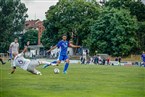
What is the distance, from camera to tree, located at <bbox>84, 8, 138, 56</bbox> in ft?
275

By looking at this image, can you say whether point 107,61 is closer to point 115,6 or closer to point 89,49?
point 89,49

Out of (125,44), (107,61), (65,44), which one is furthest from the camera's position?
(125,44)

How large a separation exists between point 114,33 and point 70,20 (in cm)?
1960

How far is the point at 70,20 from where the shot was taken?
102m

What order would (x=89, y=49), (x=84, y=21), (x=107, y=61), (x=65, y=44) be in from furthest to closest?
(x=84, y=21)
(x=89, y=49)
(x=107, y=61)
(x=65, y=44)

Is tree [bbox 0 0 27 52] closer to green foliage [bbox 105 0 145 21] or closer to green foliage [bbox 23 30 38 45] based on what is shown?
green foliage [bbox 105 0 145 21]

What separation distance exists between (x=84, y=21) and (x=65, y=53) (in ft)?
250

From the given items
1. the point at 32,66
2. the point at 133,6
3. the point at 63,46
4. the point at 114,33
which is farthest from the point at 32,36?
the point at 32,66

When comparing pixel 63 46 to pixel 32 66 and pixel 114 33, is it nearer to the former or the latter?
pixel 32 66

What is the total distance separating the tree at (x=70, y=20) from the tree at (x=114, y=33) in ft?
36.7

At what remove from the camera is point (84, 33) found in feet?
332

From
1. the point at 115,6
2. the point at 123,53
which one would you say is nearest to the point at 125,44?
the point at 123,53

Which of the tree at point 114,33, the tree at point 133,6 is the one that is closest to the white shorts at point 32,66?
the tree at point 114,33

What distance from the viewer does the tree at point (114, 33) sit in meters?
83.8
